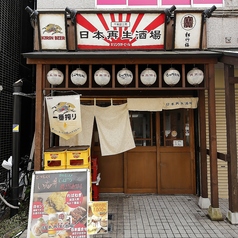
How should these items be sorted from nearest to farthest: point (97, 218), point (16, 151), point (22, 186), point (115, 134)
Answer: point (97, 218) < point (16, 151) < point (115, 134) < point (22, 186)

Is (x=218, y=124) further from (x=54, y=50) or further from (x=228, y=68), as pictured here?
(x=54, y=50)

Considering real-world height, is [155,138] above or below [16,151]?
Answer: above

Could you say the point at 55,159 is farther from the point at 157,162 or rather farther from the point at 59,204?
the point at 157,162

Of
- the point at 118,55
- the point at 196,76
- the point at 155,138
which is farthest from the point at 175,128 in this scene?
the point at 118,55

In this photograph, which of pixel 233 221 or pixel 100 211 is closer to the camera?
pixel 100 211

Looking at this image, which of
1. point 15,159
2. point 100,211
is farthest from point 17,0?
point 100,211

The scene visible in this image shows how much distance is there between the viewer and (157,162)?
7367 millimetres

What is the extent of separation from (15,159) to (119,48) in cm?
423

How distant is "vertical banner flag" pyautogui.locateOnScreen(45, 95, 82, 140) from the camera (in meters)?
5.55

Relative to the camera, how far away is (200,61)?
18.3 feet

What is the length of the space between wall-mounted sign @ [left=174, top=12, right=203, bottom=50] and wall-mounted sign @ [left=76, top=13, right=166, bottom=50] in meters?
0.38

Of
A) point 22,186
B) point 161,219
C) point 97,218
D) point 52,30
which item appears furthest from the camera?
point 22,186

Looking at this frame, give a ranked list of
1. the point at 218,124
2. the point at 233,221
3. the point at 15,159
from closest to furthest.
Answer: the point at 233,221 < the point at 15,159 < the point at 218,124

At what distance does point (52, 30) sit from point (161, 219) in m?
5.72
